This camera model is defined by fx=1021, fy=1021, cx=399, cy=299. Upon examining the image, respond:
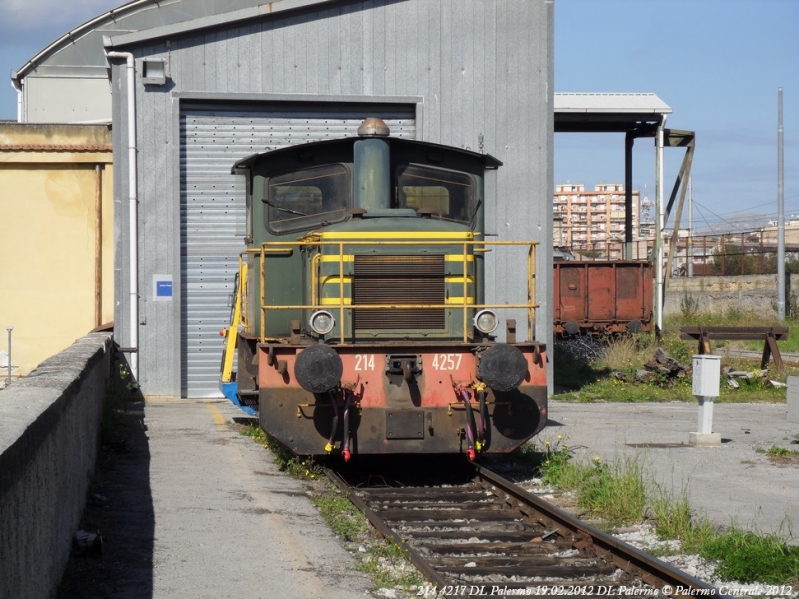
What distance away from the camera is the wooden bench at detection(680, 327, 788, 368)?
16.5 m

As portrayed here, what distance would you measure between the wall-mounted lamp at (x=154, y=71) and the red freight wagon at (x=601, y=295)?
41.1 feet

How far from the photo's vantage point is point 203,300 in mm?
15578

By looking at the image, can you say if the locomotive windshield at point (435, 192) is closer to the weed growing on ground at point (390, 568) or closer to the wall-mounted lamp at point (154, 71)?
the weed growing on ground at point (390, 568)

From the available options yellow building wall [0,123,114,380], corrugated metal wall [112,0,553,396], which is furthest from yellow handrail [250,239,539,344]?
yellow building wall [0,123,114,380]

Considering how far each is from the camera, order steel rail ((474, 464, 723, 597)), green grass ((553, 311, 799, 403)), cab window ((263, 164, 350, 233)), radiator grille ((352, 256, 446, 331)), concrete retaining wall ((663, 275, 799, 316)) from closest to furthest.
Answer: steel rail ((474, 464, 723, 597))
radiator grille ((352, 256, 446, 331))
cab window ((263, 164, 350, 233))
green grass ((553, 311, 799, 403))
concrete retaining wall ((663, 275, 799, 316))

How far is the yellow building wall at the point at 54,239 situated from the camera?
16828mm

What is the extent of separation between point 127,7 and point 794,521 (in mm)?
24820

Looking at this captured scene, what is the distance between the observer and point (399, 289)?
29.4 feet

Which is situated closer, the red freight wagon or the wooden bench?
the wooden bench

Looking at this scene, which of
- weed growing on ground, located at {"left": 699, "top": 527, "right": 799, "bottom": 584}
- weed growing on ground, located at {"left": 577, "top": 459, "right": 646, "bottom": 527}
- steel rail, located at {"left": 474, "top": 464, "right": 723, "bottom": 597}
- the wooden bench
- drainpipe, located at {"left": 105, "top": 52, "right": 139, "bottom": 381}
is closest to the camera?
steel rail, located at {"left": 474, "top": 464, "right": 723, "bottom": 597}

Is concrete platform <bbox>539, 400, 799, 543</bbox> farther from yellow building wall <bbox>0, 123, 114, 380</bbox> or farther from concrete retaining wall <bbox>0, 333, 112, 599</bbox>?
yellow building wall <bbox>0, 123, 114, 380</bbox>

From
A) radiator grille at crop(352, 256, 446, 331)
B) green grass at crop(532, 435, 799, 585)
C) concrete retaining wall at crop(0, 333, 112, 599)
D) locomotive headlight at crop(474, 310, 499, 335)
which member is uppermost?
radiator grille at crop(352, 256, 446, 331)

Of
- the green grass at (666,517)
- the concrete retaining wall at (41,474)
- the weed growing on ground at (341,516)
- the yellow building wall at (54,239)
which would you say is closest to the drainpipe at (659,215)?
the yellow building wall at (54,239)

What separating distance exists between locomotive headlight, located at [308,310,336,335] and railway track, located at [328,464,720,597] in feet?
4.36
